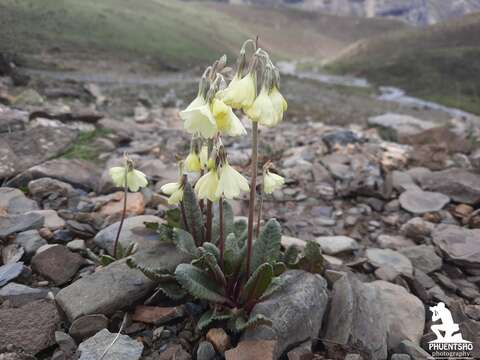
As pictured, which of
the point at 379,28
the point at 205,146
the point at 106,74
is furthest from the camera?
the point at 379,28

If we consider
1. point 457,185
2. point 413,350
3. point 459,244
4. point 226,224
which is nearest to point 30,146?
point 226,224

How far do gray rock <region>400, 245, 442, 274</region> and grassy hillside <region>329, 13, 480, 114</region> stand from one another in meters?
17.9

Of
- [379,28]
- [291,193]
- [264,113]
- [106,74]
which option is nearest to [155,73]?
[106,74]

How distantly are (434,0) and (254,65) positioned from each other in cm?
2681

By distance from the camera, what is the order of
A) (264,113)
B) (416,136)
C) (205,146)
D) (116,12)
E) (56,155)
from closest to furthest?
(264,113), (205,146), (56,155), (416,136), (116,12)

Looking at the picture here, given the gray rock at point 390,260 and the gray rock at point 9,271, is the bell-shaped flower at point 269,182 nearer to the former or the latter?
the gray rock at point 390,260

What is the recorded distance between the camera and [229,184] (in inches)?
105

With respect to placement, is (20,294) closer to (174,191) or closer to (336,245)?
(174,191)

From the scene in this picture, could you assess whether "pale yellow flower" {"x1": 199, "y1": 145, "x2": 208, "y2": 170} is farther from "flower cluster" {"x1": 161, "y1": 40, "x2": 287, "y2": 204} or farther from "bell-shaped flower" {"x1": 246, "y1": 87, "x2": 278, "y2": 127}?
"bell-shaped flower" {"x1": 246, "y1": 87, "x2": 278, "y2": 127}

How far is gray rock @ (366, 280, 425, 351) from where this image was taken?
325cm

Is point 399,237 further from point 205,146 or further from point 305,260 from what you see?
point 205,146

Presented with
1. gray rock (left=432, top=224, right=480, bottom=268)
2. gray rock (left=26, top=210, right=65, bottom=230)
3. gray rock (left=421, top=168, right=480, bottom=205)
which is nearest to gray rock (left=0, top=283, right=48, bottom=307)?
gray rock (left=26, top=210, right=65, bottom=230)

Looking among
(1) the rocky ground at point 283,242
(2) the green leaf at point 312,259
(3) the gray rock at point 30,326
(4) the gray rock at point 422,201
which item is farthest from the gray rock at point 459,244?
(3) the gray rock at point 30,326

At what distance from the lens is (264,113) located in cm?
233
